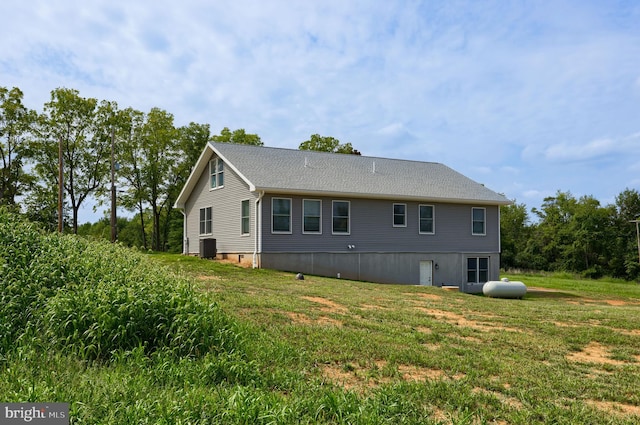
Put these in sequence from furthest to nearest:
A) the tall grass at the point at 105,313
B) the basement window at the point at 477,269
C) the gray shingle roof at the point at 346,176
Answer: the basement window at the point at 477,269, the gray shingle roof at the point at 346,176, the tall grass at the point at 105,313

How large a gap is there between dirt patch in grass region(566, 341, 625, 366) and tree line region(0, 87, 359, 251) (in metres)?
30.7

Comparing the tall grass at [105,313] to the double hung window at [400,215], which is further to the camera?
the double hung window at [400,215]

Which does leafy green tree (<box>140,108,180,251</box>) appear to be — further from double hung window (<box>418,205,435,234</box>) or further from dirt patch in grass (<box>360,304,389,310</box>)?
dirt patch in grass (<box>360,304,389,310</box>)

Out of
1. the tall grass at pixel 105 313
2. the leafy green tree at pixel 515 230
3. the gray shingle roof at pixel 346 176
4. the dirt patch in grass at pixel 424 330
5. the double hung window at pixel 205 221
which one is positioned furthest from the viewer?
the leafy green tree at pixel 515 230

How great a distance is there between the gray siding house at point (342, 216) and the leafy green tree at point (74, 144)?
13.9 metres

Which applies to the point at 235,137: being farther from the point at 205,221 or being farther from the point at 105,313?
the point at 105,313

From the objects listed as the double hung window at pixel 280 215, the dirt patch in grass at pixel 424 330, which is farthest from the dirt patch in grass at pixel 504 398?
the double hung window at pixel 280 215

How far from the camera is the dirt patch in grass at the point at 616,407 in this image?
14.5ft

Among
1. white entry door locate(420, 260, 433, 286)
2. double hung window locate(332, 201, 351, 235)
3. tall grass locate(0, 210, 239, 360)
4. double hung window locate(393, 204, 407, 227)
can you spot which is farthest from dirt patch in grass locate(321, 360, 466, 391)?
white entry door locate(420, 260, 433, 286)

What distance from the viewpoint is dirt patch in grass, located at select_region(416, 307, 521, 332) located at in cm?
826

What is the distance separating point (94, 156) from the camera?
36.0 metres

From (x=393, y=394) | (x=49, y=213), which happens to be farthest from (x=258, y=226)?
(x=49, y=213)

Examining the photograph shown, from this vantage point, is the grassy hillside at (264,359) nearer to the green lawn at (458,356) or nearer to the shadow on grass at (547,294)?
the green lawn at (458,356)

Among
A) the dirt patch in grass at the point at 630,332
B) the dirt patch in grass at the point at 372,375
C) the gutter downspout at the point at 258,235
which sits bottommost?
the dirt patch in grass at the point at 630,332
